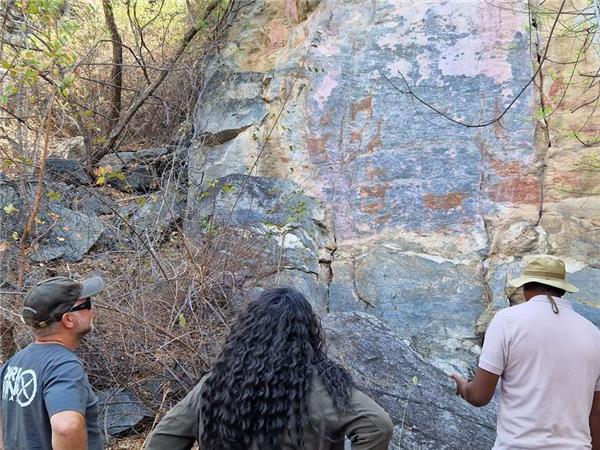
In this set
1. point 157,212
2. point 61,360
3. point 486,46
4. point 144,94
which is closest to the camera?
point 61,360

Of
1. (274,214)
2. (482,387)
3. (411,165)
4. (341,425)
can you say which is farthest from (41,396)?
(411,165)

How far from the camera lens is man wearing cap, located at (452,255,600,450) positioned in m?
2.15

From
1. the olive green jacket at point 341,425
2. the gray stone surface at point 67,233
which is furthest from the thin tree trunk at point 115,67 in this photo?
the olive green jacket at point 341,425

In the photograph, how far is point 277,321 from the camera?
1801 mm

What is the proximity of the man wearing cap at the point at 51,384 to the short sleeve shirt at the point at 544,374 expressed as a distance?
4.74ft

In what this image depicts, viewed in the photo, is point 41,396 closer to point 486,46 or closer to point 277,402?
point 277,402

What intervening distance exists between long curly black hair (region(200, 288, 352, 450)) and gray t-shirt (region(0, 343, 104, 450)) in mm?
Result: 537

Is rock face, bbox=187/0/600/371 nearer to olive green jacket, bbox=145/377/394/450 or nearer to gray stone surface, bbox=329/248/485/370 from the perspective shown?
gray stone surface, bbox=329/248/485/370

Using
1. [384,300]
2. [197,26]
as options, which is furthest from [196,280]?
[197,26]

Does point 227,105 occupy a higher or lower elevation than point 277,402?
higher

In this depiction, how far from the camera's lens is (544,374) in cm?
217

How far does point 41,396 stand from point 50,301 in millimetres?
340

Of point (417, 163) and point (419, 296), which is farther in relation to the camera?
point (417, 163)

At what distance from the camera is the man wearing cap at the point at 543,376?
7.07 ft
